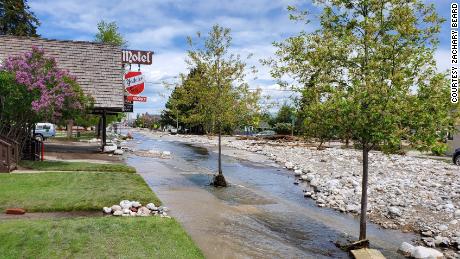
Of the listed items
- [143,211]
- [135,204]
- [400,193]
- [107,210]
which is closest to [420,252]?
[143,211]

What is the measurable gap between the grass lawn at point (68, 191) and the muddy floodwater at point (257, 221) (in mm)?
1128

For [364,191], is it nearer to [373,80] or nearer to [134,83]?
[373,80]

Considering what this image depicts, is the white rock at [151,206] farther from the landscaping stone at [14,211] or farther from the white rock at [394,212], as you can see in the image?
the white rock at [394,212]

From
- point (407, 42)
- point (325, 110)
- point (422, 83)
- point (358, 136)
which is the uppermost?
point (407, 42)

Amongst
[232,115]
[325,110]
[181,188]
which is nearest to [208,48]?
[232,115]

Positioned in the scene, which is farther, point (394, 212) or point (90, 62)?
point (90, 62)

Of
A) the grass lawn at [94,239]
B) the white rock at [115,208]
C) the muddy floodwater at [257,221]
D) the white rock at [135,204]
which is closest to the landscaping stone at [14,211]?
the grass lawn at [94,239]

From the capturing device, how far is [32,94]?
16328 millimetres

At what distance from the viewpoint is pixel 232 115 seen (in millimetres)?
17031

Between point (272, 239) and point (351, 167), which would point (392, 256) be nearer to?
point (272, 239)

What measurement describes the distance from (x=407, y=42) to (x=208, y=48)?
9451mm

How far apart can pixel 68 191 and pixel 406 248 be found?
30.6ft

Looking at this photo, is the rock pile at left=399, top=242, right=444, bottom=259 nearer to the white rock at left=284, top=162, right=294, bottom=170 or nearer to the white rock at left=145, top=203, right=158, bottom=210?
the white rock at left=145, top=203, right=158, bottom=210

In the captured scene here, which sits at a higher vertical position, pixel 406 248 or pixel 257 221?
pixel 257 221
